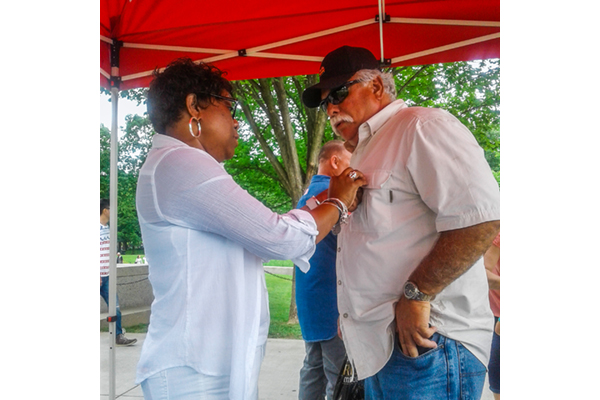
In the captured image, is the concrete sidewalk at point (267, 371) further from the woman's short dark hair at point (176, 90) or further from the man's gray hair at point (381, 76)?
the man's gray hair at point (381, 76)

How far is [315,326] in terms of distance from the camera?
9.29ft

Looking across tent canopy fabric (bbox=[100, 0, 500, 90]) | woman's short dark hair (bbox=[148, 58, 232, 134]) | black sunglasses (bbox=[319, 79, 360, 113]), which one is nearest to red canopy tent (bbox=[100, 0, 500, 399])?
tent canopy fabric (bbox=[100, 0, 500, 90])

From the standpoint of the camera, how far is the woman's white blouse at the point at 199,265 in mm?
1341

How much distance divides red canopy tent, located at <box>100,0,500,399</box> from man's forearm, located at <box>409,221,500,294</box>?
5.93 feet

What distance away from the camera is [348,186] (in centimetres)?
154

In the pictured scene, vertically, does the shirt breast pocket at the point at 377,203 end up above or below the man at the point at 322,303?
above

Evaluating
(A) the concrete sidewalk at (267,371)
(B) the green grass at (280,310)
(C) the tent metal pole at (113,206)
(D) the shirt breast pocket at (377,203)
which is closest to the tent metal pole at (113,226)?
(C) the tent metal pole at (113,206)

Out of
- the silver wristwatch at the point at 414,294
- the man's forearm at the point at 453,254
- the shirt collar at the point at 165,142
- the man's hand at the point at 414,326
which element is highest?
the shirt collar at the point at 165,142

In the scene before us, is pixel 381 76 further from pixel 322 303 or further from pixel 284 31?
pixel 322 303

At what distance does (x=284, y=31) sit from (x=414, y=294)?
2.21 meters

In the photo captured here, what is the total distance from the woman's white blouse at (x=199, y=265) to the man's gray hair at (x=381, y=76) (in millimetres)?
759

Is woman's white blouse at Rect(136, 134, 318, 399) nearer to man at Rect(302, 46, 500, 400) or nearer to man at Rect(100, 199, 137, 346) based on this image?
man at Rect(302, 46, 500, 400)

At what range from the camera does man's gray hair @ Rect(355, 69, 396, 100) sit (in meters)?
1.84
